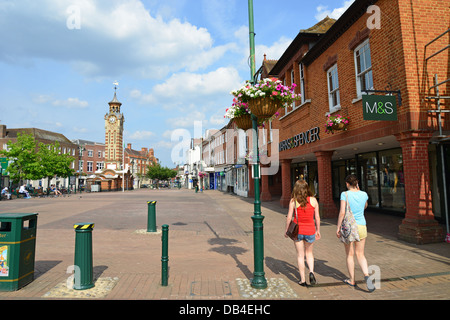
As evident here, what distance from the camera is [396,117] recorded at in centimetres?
680

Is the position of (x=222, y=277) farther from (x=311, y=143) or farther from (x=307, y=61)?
(x=307, y=61)

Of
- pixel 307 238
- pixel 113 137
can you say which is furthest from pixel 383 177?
pixel 113 137

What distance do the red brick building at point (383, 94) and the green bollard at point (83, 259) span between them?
6734 millimetres

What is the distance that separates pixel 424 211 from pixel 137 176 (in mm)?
97209

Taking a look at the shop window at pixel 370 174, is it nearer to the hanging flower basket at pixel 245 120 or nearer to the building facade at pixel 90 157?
the hanging flower basket at pixel 245 120

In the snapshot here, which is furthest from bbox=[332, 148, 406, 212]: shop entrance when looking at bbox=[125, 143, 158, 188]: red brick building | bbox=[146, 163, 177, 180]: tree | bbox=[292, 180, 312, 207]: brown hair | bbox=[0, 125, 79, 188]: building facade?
bbox=[125, 143, 158, 188]: red brick building

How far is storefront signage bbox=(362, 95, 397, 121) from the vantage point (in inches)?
263


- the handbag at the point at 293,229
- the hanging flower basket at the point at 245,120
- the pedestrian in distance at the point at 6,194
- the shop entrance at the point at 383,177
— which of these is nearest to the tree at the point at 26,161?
the pedestrian in distance at the point at 6,194

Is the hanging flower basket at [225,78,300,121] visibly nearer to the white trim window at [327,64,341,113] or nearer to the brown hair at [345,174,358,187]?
the brown hair at [345,174,358,187]

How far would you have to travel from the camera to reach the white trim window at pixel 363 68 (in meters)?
8.43

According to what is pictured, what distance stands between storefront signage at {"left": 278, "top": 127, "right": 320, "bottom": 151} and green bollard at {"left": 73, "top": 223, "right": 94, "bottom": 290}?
9.34m

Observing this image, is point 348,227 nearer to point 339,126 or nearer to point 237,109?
point 237,109
